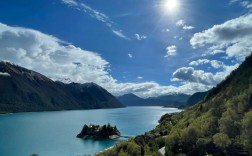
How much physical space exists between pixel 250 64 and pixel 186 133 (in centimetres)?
6302

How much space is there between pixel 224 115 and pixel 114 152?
35.6m

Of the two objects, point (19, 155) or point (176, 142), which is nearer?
point (176, 142)

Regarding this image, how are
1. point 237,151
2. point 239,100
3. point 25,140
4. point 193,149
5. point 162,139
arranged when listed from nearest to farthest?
point 237,151
point 193,149
point 239,100
point 162,139
point 25,140

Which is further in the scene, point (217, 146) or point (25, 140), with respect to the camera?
point (25, 140)

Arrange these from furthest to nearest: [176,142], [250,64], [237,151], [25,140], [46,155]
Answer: [25,140]
[46,155]
[250,64]
[176,142]
[237,151]

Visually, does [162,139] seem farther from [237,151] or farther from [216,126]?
[237,151]

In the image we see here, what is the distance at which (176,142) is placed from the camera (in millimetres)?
88500

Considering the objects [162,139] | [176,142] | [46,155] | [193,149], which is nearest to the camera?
[193,149]

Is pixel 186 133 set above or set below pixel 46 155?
above

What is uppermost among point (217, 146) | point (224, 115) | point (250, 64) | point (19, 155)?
point (250, 64)

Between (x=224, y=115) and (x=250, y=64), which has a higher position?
(x=250, y=64)

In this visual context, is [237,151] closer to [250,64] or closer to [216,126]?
[216,126]

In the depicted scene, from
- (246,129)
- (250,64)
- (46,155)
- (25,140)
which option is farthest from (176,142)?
(25,140)

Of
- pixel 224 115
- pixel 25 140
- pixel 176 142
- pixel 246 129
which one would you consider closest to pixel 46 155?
pixel 25 140
